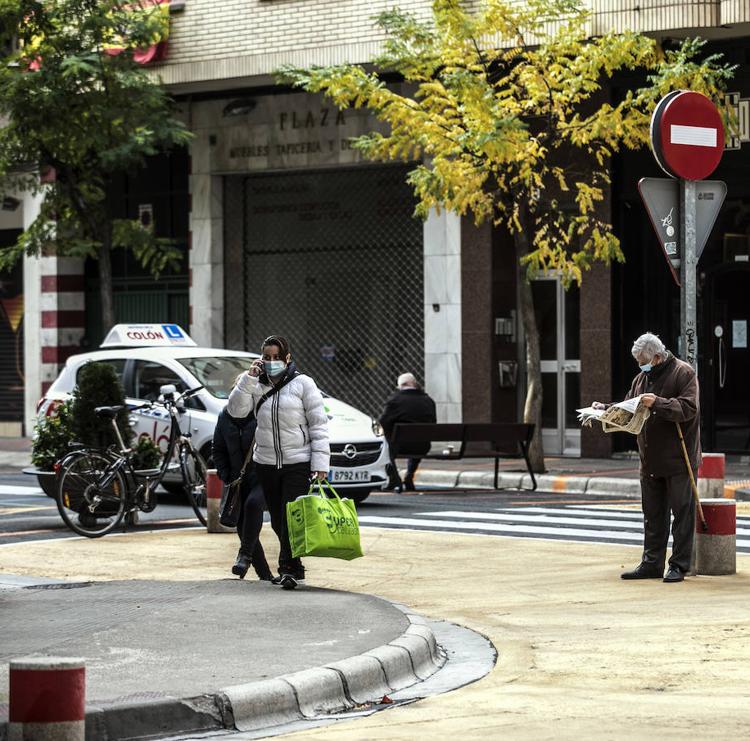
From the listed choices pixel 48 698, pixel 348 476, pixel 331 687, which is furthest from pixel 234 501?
pixel 48 698

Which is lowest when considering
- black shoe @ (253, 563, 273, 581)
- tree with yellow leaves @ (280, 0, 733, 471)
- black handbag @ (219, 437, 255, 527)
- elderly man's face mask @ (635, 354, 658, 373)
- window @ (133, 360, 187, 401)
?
black shoe @ (253, 563, 273, 581)

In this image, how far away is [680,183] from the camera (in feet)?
40.5

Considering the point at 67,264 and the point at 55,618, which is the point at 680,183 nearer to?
the point at 55,618

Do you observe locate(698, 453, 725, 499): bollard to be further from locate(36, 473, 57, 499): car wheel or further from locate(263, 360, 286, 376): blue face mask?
locate(36, 473, 57, 499): car wheel

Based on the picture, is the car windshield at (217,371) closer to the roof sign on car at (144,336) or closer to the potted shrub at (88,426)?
the roof sign on car at (144,336)

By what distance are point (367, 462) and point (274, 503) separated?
19.0 feet

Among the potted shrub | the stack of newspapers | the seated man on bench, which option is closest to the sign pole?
the stack of newspapers

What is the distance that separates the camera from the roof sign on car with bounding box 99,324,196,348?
19703 mm

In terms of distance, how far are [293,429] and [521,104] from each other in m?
10.7

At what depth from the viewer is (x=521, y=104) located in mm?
21047

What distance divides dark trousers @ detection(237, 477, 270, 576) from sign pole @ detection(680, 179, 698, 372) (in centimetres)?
315

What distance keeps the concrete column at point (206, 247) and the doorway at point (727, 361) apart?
8344 mm

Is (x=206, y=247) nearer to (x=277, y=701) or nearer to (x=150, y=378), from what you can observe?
(x=150, y=378)

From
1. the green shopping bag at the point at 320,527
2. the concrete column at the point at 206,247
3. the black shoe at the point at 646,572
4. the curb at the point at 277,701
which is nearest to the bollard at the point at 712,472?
the black shoe at the point at 646,572
